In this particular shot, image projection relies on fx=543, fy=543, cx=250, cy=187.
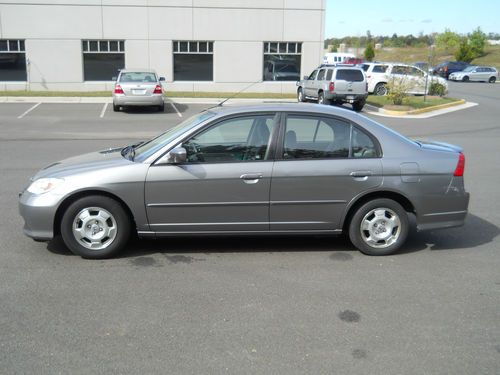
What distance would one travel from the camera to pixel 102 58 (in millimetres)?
26797

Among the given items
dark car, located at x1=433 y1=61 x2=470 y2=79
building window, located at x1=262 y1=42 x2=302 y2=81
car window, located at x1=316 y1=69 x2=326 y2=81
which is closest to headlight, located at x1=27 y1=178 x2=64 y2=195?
car window, located at x1=316 y1=69 x2=326 y2=81

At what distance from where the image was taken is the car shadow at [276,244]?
5.83 meters

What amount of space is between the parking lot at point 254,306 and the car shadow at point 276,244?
0.07 ft

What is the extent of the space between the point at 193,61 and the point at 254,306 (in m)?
24.4

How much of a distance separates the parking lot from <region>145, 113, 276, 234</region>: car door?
400 millimetres

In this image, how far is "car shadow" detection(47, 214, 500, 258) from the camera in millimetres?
5828

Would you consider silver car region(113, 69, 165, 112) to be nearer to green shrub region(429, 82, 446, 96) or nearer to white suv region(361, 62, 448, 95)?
white suv region(361, 62, 448, 95)


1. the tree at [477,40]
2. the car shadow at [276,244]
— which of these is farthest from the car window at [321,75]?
the tree at [477,40]

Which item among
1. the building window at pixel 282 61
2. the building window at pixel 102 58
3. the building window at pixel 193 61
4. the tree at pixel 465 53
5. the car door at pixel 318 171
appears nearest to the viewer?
the car door at pixel 318 171

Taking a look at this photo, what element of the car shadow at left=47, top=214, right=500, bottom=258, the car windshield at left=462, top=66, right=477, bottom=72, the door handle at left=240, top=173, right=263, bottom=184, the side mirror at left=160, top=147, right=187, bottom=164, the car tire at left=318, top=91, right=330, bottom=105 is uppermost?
the car windshield at left=462, top=66, right=477, bottom=72

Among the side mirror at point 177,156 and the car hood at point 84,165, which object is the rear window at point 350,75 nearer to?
the car hood at point 84,165

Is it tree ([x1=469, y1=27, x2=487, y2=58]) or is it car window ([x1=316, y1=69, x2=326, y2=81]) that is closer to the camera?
car window ([x1=316, y1=69, x2=326, y2=81])

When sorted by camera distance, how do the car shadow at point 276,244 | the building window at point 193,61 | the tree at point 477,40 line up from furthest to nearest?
1. the tree at point 477,40
2. the building window at point 193,61
3. the car shadow at point 276,244

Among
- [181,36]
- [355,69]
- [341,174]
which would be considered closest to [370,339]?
[341,174]
